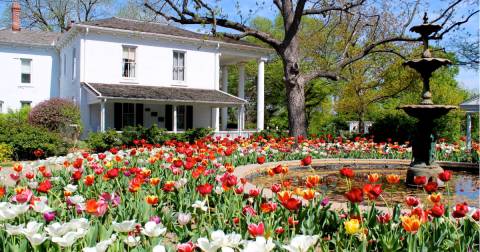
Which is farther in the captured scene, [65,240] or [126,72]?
[126,72]

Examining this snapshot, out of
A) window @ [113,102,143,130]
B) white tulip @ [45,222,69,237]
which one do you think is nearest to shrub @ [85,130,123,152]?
window @ [113,102,143,130]

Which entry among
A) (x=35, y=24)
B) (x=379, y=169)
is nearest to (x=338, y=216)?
(x=379, y=169)

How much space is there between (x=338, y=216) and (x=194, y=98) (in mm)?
21899

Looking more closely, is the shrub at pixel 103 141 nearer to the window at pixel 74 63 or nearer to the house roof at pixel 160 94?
the house roof at pixel 160 94

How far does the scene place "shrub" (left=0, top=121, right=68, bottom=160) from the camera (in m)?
17.3

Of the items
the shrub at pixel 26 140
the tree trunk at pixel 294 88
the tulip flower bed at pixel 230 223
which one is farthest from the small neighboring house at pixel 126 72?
Answer: the tulip flower bed at pixel 230 223

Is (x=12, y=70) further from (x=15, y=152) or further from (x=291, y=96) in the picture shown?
(x=291, y=96)

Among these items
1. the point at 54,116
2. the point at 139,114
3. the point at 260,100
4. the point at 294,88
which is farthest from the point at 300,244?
the point at 260,100

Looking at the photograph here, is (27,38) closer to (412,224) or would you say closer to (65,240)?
(65,240)

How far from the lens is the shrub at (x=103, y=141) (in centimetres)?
1975

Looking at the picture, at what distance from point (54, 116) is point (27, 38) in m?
11.6

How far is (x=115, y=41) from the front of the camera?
26047 mm

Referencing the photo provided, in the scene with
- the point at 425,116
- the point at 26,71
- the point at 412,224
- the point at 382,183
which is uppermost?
the point at 26,71

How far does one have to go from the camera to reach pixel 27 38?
3195cm
